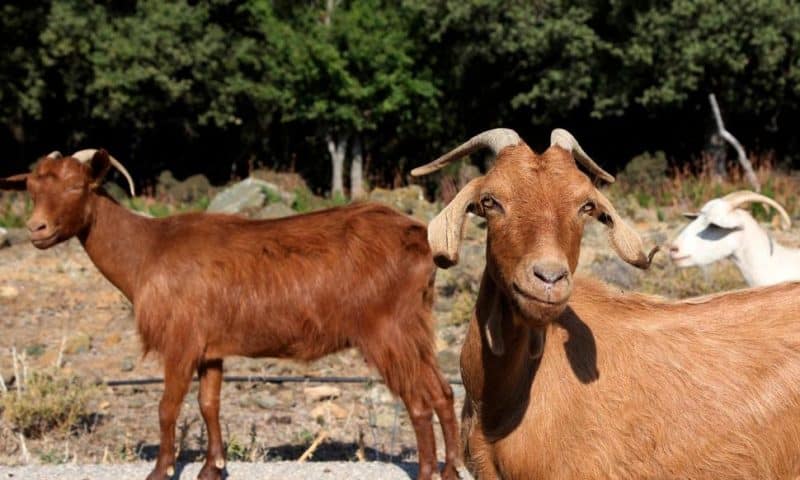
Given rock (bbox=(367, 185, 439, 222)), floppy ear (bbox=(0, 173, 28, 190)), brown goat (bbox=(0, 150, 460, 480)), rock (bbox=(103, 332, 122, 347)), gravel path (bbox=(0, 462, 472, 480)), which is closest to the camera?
gravel path (bbox=(0, 462, 472, 480))

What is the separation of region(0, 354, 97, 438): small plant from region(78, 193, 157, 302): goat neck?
1.95m

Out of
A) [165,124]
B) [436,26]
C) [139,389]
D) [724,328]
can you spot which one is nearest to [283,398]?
[139,389]

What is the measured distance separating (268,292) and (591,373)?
144 inches

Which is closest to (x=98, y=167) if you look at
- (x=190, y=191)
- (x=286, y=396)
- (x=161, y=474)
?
(x=161, y=474)

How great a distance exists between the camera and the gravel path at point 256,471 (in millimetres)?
7141

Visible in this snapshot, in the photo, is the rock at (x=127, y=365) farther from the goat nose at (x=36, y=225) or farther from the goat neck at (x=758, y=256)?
the goat neck at (x=758, y=256)

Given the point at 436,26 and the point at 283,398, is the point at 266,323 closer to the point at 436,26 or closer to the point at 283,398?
the point at 283,398

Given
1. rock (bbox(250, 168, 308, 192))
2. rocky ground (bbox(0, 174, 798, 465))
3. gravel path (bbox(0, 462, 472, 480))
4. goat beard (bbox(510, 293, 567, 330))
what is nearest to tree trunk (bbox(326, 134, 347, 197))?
rock (bbox(250, 168, 308, 192))

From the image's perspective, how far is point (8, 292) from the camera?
14.5m

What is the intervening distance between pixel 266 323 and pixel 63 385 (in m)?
3.27

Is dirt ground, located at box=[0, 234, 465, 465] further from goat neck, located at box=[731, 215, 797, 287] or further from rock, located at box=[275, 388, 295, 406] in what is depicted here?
goat neck, located at box=[731, 215, 797, 287]

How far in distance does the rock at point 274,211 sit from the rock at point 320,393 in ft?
20.2

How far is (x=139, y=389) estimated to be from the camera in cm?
1114

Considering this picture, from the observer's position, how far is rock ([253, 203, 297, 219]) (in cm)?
1692
